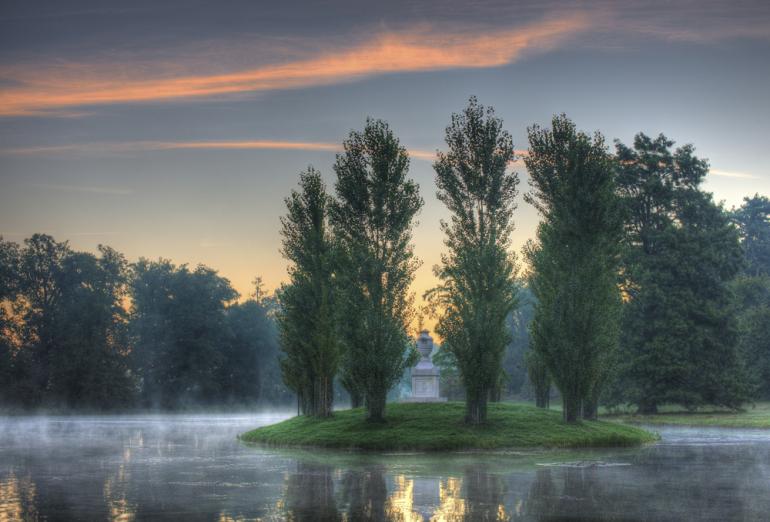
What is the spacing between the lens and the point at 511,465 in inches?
1196

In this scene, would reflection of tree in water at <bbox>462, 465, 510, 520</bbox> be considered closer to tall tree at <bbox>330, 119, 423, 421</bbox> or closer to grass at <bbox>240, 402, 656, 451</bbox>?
grass at <bbox>240, 402, 656, 451</bbox>

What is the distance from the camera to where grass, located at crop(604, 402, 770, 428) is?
61.6 metres

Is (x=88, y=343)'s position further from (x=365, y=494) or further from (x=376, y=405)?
(x=365, y=494)

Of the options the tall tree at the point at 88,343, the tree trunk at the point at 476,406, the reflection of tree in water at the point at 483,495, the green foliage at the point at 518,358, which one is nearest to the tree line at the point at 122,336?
the tall tree at the point at 88,343

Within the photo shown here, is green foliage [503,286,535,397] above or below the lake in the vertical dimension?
above

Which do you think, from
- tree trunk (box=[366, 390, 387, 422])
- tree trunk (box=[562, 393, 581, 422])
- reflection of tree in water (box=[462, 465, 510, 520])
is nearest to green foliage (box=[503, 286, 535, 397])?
tree trunk (box=[562, 393, 581, 422])

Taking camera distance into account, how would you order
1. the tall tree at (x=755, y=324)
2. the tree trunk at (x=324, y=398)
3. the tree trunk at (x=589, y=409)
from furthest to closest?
the tall tree at (x=755, y=324)
the tree trunk at (x=589, y=409)
the tree trunk at (x=324, y=398)

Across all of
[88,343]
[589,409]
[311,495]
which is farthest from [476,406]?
[88,343]

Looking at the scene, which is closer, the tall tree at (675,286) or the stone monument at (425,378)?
the stone monument at (425,378)

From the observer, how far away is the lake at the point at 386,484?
1898 cm

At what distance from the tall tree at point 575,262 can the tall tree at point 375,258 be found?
25.2 ft

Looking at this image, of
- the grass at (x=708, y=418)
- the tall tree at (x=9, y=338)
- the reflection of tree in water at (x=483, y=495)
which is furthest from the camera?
the tall tree at (x=9, y=338)

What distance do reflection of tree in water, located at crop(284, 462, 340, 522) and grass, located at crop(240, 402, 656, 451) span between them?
9.27 metres

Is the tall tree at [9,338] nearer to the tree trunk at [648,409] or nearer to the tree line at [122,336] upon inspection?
the tree line at [122,336]
